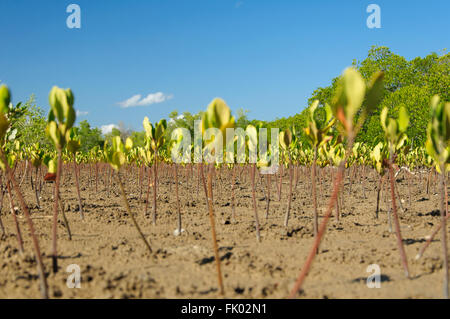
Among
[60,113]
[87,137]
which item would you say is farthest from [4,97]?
[87,137]

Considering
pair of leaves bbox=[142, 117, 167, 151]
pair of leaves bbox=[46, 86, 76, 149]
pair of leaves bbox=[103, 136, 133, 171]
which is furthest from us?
pair of leaves bbox=[142, 117, 167, 151]

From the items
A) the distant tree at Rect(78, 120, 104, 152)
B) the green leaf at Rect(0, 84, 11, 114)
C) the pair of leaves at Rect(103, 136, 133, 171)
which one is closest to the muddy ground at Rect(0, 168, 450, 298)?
the pair of leaves at Rect(103, 136, 133, 171)

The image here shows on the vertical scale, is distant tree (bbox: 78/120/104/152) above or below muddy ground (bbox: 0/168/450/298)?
above

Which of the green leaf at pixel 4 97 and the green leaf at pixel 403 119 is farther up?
the green leaf at pixel 4 97

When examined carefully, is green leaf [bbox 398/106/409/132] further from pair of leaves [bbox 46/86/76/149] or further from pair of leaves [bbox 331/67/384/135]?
pair of leaves [bbox 46/86/76/149]

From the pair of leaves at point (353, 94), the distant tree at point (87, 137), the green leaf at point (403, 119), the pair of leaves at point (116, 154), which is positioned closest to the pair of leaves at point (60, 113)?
the pair of leaves at point (116, 154)

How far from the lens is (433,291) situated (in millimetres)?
2844

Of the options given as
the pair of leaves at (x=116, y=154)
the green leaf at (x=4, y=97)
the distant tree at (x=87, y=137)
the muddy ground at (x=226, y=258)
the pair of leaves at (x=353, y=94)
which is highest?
the distant tree at (x=87, y=137)

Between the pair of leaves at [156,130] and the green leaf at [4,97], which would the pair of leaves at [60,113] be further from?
the pair of leaves at [156,130]

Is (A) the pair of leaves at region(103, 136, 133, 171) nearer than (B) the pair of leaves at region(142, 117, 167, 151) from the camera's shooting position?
Yes

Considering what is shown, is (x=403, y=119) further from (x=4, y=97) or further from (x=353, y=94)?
(x=4, y=97)

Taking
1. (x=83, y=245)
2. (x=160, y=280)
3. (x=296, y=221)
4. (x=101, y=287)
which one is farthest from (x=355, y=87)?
(x=296, y=221)
